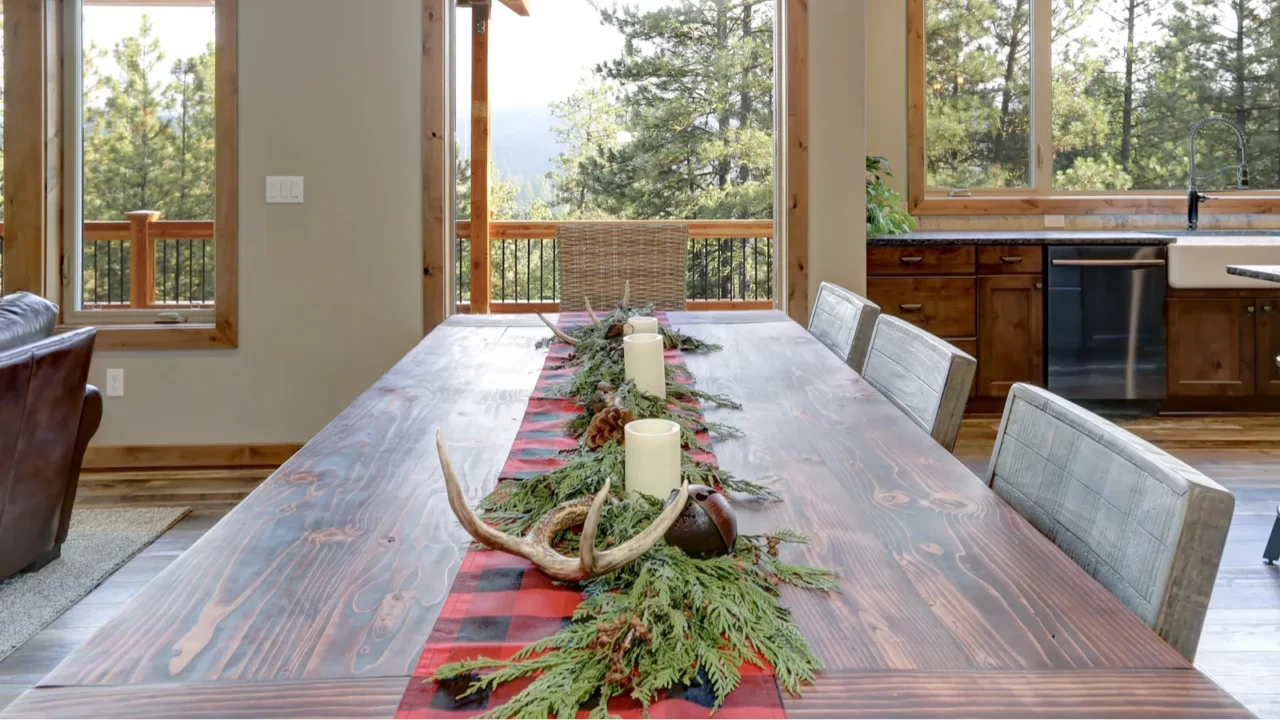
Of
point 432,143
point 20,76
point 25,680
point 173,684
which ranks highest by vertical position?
point 20,76

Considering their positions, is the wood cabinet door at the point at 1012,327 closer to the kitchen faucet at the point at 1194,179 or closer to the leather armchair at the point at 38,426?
the kitchen faucet at the point at 1194,179

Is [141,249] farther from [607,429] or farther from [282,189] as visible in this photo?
[607,429]

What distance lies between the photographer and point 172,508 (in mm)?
3322

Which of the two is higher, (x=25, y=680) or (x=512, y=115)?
(x=512, y=115)

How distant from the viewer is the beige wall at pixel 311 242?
3854 mm

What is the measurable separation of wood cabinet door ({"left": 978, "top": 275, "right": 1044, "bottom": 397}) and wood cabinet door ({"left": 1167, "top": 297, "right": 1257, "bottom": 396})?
2.10ft

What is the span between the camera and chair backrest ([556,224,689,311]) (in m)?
3.33

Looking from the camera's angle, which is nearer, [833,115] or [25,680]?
[25,680]

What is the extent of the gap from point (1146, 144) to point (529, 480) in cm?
537

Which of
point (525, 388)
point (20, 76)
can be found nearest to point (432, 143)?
point (20, 76)

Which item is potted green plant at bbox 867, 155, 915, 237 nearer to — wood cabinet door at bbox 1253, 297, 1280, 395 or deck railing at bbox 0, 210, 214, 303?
wood cabinet door at bbox 1253, 297, 1280, 395

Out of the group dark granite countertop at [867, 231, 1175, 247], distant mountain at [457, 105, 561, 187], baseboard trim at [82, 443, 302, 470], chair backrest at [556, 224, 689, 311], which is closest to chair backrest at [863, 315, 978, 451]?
chair backrest at [556, 224, 689, 311]

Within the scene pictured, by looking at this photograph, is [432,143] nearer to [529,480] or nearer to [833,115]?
[833,115]

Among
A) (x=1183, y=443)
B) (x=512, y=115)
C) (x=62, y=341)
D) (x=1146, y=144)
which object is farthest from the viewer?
(x=512, y=115)
